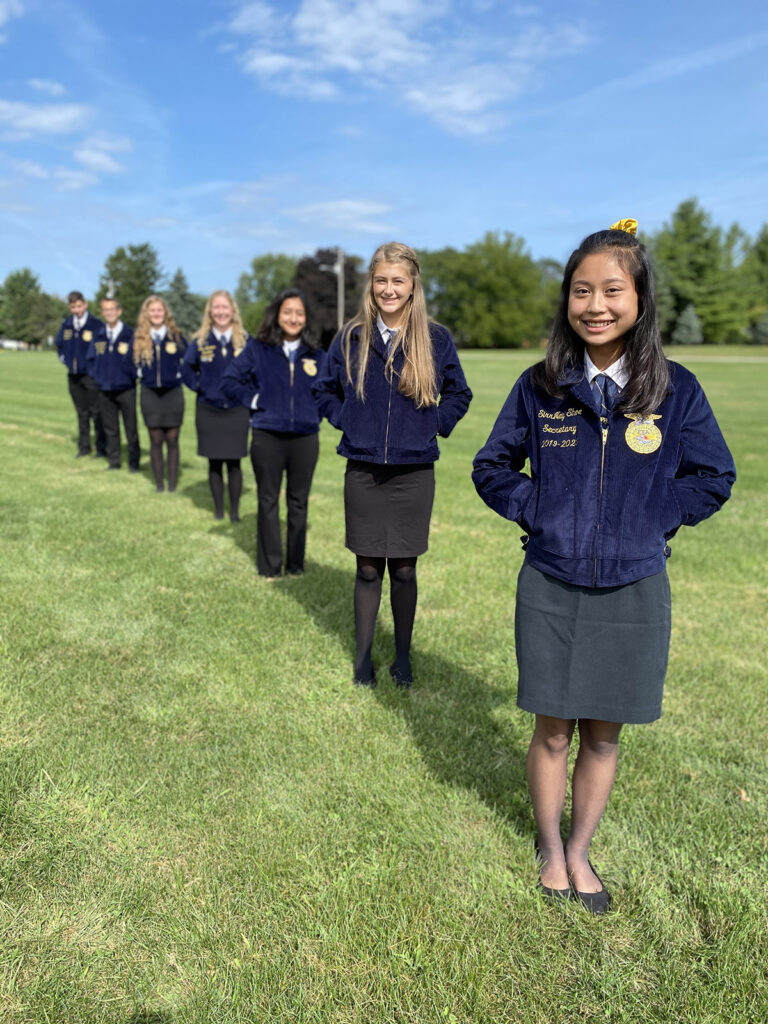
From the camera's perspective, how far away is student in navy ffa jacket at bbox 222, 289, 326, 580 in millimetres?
5902

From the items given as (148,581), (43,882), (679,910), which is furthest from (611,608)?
(148,581)

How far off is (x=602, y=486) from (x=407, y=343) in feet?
6.26

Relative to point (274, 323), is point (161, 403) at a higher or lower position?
lower

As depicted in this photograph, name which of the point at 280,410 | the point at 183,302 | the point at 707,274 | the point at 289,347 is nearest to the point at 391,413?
the point at 280,410

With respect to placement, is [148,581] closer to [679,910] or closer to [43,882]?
[43,882]

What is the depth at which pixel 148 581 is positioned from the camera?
5.86 m

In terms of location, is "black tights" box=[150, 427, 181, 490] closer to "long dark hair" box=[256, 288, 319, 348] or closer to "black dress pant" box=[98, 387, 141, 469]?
"black dress pant" box=[98, 387, 141, 469]

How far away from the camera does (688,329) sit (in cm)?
7662

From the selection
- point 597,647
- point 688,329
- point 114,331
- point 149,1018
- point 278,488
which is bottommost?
point 149,1018

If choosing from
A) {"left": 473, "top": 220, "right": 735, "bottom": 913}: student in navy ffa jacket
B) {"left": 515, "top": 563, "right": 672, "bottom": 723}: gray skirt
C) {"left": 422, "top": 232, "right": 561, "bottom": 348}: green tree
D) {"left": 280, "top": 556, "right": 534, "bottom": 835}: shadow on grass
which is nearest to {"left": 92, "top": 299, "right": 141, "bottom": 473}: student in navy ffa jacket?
{"left": 280, "top": 556, "right": 534, "bottom": 835}: shadow on grass

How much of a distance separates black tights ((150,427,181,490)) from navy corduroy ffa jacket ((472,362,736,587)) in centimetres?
783

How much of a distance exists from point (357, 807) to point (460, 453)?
10679 millimetres

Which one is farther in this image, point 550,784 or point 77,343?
point 77,343

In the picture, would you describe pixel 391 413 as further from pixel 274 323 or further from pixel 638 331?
pixel 274 323
